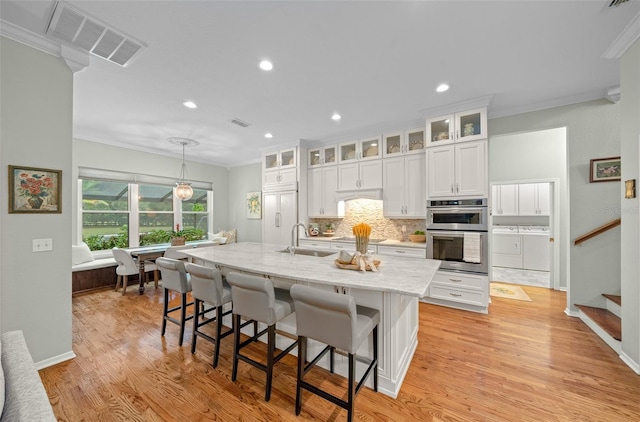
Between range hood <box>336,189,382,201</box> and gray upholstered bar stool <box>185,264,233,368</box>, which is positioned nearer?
gray upholstered bar stool <box>185,264,233,368</box>

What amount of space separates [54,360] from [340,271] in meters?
2.69

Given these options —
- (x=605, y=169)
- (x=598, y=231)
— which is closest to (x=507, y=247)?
(x=598, y=231)

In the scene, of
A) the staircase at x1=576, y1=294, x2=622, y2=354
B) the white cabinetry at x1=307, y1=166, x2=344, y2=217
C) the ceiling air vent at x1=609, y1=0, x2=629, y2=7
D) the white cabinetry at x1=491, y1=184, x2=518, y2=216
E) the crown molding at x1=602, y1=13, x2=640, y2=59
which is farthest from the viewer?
the white cabinetry at x1=491, y1=184, x2=518, y2=216

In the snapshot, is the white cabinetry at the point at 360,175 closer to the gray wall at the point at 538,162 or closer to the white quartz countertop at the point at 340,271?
the gray wall at the point at 538,162

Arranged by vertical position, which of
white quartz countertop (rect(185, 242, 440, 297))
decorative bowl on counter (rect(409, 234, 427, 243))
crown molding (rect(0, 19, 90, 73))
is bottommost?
white quartz countertop (rect(185, 242, 440, 297))

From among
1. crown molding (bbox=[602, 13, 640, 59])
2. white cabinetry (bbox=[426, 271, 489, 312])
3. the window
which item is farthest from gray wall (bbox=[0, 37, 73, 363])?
crown molding (bbox=[602, 13, 640, 59])

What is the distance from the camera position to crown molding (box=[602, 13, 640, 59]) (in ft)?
6.43

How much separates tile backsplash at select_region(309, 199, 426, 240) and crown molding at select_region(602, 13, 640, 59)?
2.67m

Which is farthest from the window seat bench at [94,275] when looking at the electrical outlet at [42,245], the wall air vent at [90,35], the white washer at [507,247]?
the white washer at [507,247]

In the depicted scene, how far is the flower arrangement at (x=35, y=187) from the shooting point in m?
2.04

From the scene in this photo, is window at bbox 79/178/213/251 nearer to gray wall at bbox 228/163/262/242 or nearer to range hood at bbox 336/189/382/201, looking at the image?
gray wall at bbox 228/163/262/242

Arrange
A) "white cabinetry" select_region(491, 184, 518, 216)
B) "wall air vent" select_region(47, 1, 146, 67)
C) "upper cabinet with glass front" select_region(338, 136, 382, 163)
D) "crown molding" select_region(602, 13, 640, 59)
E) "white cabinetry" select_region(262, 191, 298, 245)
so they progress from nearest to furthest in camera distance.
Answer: "wall air vent" select_region(47, 1, 146, 67)
"crown molding" select_region(602, 13, 640, 59)
"upper cabinet with glass front" select_region(338, 136, 382, 163)
"white cabinetry" select_region(262, 191, 298, 245)
"white cabinetry" select_region(491, 184, 518, 216)

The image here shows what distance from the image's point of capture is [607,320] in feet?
8.80

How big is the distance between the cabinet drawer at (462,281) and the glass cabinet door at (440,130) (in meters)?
1.90
